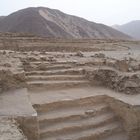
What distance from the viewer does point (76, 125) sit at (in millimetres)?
5301

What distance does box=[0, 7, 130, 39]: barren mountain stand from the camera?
34312mm

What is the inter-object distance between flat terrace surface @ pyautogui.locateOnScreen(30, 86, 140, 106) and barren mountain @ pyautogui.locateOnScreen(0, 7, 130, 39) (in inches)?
1045

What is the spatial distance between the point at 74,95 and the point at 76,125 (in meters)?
0.91

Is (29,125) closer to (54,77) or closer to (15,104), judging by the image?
(15,104)

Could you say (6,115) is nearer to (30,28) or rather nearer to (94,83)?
(94,83)

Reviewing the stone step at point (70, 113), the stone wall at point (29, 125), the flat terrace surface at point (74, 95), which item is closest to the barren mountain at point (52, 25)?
the flat terrace surface at point (74, 95)

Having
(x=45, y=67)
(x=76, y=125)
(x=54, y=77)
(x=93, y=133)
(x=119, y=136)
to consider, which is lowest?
(x=119, y=136)

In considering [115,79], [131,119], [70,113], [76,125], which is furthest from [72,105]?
[115,79]

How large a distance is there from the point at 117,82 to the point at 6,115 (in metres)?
3.03

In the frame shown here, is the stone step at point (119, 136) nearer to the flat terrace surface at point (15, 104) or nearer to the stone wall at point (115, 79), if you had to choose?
the stone wall at point (115, 79)

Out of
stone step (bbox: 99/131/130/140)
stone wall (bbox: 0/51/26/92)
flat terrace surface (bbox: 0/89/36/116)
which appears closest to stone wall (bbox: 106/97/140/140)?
stone step (bbox: 99/131/130/140)

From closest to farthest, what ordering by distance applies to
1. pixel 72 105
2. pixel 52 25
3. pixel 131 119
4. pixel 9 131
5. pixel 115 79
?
pixel 9 131 → pixel 131 119 → pixel 72 105 → pixel 115 79 → pixel 52 25

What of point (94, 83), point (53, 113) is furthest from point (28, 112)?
point (94, 83)

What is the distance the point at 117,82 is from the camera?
261 inches
